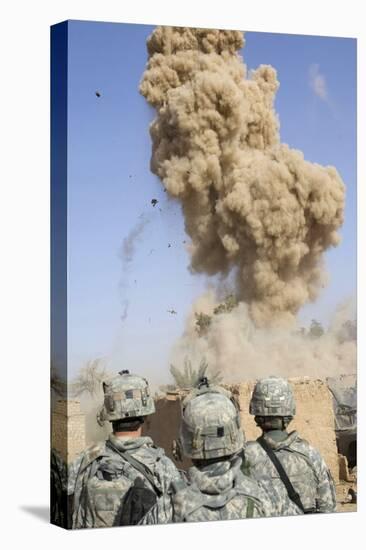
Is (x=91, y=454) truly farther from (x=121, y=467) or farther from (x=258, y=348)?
(x=258, y=348)

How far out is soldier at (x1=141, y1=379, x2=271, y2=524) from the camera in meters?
16.4

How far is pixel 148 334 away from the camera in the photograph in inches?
680

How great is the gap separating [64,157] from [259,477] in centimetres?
370

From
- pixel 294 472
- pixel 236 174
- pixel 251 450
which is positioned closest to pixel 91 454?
pixel 251 450

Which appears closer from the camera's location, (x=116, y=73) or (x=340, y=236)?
(x=116, y=73)

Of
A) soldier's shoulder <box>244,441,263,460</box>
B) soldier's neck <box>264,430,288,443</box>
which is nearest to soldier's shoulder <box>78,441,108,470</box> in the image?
soldier's shoulder <box>244,441,263,460</box>

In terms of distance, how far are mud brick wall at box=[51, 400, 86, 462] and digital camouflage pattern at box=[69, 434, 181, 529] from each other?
102 mm

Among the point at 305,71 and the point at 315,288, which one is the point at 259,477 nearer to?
the point at 315,288

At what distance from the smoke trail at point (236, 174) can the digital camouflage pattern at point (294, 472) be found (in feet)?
4.17

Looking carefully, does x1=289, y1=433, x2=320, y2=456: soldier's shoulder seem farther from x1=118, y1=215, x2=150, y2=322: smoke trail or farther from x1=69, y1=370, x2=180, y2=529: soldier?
x1=118, y1=215, x2=150, y2=322: smoke trail

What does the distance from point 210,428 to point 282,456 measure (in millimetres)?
1406

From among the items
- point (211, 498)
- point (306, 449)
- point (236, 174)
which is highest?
point (236, 174)

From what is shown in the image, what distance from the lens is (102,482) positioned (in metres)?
16.7

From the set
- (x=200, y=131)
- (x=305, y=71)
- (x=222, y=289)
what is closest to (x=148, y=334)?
(x=222, y=289)
